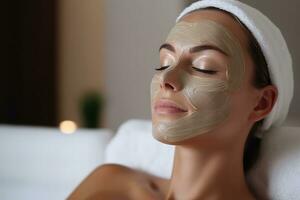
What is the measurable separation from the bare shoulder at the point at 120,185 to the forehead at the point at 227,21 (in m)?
0.34

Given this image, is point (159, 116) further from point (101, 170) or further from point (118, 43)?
point (118, 43)

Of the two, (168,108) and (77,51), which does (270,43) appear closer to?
(168,108)

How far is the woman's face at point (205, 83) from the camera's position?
0.86 m

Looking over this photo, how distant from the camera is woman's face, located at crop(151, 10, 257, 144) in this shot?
86cm

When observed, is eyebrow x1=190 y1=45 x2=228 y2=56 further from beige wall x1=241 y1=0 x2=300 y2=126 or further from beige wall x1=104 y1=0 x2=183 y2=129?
beige wall x1=104 y1=0 x2=183 y2=129

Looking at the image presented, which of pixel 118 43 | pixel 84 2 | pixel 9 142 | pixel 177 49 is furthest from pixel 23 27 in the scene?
pixel 177 49

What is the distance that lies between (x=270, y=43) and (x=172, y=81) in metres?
0.19

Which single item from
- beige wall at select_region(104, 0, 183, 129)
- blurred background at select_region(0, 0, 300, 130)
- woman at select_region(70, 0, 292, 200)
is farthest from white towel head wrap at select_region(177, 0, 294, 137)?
blurred background at select_region(0, 0, 300, 130)

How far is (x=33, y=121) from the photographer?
2787 millimetres

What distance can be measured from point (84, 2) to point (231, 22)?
5.82 ft

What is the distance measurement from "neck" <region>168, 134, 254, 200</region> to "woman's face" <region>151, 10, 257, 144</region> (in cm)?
5

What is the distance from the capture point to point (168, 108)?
87cm

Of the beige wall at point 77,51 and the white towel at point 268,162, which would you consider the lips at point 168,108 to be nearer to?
the white towel at point 268,162

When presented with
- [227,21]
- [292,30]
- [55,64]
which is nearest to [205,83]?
[227,21]
